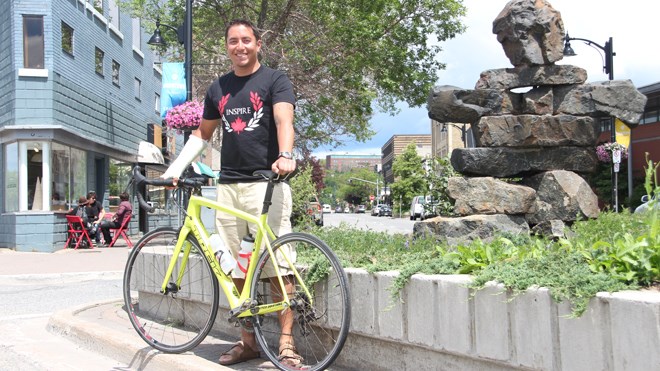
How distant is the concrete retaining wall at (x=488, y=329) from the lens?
8.11 ft

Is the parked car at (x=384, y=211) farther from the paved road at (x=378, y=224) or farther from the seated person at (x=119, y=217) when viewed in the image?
the seated person at (x=119, y=217)

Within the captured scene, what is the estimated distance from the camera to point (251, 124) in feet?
13.5

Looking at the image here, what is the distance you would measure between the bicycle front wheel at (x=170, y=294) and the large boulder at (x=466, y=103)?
4549mm

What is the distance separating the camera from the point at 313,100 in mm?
20422

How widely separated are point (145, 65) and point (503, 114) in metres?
24.2

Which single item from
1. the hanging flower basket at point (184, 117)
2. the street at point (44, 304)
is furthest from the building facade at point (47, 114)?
the hanging flower basket at point (184, 117)

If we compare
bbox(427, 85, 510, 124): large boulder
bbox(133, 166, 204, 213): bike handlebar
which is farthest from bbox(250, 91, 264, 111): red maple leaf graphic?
bbox(427, 85, 510, 124): large boulder

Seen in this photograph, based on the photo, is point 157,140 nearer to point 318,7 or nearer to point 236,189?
point 318,7

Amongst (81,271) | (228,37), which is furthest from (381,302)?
(81,271)

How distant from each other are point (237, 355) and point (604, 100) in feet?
19.1

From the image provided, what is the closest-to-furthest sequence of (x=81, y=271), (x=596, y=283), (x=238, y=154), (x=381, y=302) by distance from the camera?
1. (x=596, y=283)
2. (x=381, y=302)
3. (x=238, y=154)
4. (x=81, y=271)

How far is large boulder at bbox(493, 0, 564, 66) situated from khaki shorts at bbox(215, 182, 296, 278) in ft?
16.7

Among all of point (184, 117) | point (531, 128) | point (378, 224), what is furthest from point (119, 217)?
point (378, 224)

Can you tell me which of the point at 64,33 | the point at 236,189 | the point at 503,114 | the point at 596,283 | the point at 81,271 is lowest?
the point at 81,271
